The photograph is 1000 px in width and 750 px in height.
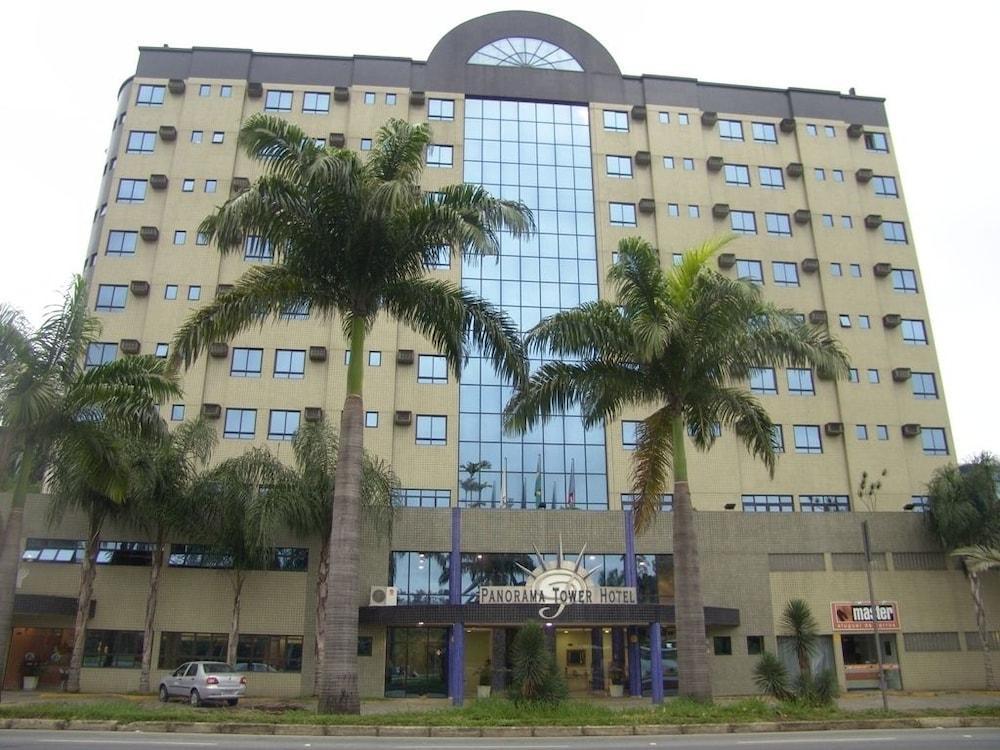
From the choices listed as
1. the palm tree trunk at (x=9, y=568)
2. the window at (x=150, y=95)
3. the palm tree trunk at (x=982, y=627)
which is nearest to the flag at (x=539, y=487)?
the palm tree trunk at (x=982, y=627)

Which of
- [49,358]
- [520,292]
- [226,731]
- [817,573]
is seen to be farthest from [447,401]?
[226,731]

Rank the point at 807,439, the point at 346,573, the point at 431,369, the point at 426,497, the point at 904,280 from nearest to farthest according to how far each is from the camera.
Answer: the point at 346,573 → the point at 426,497 → the point at 431,369 → the point at 807,439 → the point at 904,280

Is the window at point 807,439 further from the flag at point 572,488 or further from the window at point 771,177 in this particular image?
the window at point 771,177

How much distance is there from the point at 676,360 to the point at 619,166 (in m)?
29.3

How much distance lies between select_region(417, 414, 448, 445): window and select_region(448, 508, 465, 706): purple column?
717 centimetres

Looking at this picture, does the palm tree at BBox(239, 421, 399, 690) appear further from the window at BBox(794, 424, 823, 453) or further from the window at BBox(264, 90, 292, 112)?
the window at BBox(264, 90, 292, 112)

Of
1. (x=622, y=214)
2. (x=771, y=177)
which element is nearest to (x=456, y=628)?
(x=622, y=214)

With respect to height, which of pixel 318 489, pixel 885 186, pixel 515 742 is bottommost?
pixel 515 742

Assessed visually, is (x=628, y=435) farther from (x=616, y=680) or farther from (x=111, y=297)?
(x=111, y=297)

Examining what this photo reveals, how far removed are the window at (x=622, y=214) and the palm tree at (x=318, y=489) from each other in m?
22.3

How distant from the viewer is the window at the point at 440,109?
154ft

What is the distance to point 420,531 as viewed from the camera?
110ft

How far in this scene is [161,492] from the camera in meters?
29.9

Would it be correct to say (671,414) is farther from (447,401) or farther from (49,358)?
(447,401)
